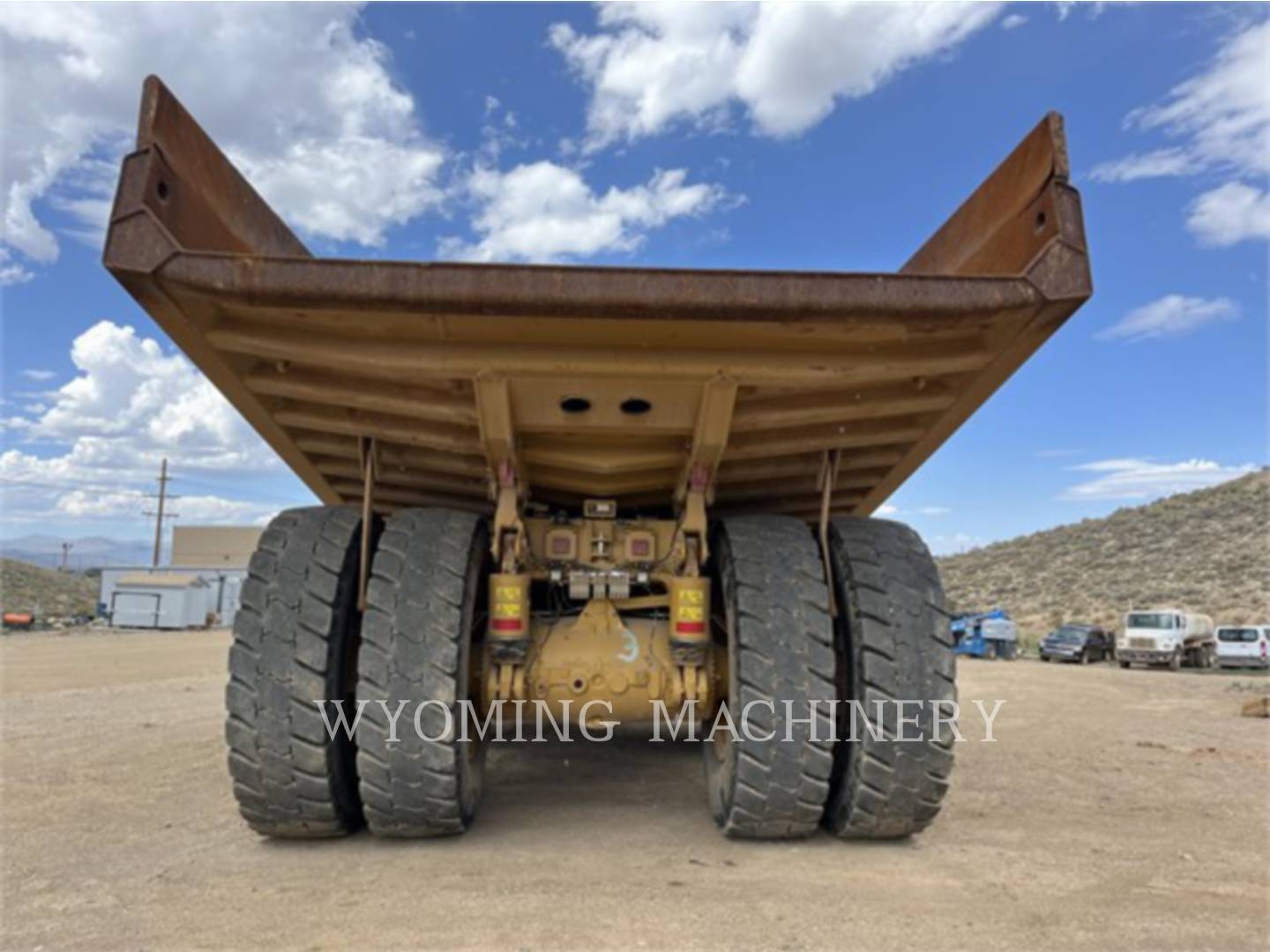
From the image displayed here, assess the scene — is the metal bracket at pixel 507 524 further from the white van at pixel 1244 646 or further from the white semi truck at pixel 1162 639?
the white van at pixel 1244 646

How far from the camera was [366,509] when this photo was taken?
3.90 m

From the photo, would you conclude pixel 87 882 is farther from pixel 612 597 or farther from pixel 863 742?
pixel 863 742

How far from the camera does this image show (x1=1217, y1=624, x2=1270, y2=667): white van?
2362 cm

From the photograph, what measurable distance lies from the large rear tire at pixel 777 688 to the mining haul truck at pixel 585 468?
1cm

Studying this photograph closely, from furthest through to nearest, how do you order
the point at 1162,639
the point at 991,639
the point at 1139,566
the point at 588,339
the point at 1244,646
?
1. the point at 1139,566
2. the point at 991,639
3. the point at 1244,646
4. the point at 1162,639
5. the point at 588,339

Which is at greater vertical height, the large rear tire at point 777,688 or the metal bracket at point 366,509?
the metal bracket at point 366,509

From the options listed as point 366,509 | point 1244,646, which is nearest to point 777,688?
point 366,509

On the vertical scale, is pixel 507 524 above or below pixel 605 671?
above

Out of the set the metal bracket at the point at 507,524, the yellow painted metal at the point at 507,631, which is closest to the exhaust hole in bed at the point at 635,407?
the metal bracket at the point at 507,524

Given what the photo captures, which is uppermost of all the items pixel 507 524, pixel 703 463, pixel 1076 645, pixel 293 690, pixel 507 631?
pixel 703 463

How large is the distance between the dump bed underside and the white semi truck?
77.7ft

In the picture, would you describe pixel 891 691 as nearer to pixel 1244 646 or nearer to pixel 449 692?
pixel 449 692

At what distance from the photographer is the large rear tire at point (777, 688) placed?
3629 mm

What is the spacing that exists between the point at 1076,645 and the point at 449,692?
1016 inches
